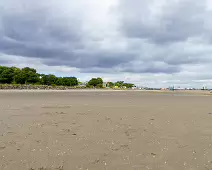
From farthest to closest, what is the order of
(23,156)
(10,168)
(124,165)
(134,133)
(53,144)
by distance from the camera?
(134,133) < (53,144) < (23,156) < (124,165) < (10,168)

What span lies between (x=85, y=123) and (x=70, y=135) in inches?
81.4

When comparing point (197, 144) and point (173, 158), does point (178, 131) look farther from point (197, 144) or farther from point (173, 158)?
point (173, 158)

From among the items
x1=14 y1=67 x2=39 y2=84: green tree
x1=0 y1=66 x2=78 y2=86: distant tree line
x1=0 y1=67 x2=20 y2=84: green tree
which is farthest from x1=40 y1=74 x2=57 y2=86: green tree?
x1=0 y1=67 x2=20 y2=84: green tree

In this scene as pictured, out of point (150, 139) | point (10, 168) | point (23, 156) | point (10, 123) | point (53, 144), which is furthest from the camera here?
point (10, 123)

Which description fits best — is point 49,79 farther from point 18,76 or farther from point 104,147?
point 104,147

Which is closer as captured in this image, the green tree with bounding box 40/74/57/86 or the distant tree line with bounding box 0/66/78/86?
the distant tree line with bounding box 0/66/78/86

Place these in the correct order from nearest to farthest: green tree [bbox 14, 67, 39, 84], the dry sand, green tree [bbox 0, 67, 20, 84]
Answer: the dry sand → green tree [bbox 0, 67, 20, 84] → green tree [bbox 14, 67, 39, 84]

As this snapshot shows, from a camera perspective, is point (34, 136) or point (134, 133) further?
point (134, 133)

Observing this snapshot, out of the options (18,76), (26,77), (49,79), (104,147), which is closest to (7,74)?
(18,76)

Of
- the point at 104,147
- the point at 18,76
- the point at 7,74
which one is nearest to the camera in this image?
the point at 104,147

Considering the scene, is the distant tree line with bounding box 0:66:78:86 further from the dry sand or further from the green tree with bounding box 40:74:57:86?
the dry sand

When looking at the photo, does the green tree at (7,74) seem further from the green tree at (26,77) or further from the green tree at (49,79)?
the green tree at (49,79)

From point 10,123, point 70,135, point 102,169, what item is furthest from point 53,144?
point 10,123

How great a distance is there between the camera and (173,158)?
5184 mm
